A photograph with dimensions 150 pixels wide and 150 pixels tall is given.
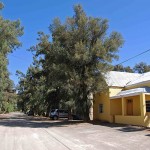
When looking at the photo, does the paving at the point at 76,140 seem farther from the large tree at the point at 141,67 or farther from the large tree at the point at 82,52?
the large tree at the point at 141,67

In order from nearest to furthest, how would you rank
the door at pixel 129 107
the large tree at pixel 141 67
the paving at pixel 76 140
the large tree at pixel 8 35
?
the paving at pixel 76 140 < the large tree at pixel 8 35 < the door at pixel 129 107 < the large tree at pixel 141 67

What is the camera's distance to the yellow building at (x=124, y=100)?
2608cm

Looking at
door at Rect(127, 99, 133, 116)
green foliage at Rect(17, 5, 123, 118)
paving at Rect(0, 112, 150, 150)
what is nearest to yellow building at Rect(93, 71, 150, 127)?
door at Rect(127, 99, 133, 116)

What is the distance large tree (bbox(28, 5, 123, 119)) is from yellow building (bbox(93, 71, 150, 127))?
254 centimetres

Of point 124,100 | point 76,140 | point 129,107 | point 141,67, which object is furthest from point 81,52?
point 141,67

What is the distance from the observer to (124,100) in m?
29.7

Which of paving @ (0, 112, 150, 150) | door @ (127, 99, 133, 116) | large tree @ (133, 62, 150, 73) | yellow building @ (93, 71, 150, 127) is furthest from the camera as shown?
large tree @ (133, 62, 150, 73)

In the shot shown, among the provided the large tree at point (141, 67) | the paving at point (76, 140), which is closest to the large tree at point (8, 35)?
the paving at point (76, 140)

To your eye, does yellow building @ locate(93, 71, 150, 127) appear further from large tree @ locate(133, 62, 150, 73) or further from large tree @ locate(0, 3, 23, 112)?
large tree @ locate(133, 62, 150, 73)

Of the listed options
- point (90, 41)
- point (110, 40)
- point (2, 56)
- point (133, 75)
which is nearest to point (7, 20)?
point (2, 56)

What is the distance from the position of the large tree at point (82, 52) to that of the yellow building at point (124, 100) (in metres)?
2.54

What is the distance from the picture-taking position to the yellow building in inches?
1027

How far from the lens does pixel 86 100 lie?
1282 inches

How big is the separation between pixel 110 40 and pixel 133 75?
8840 millimetres
